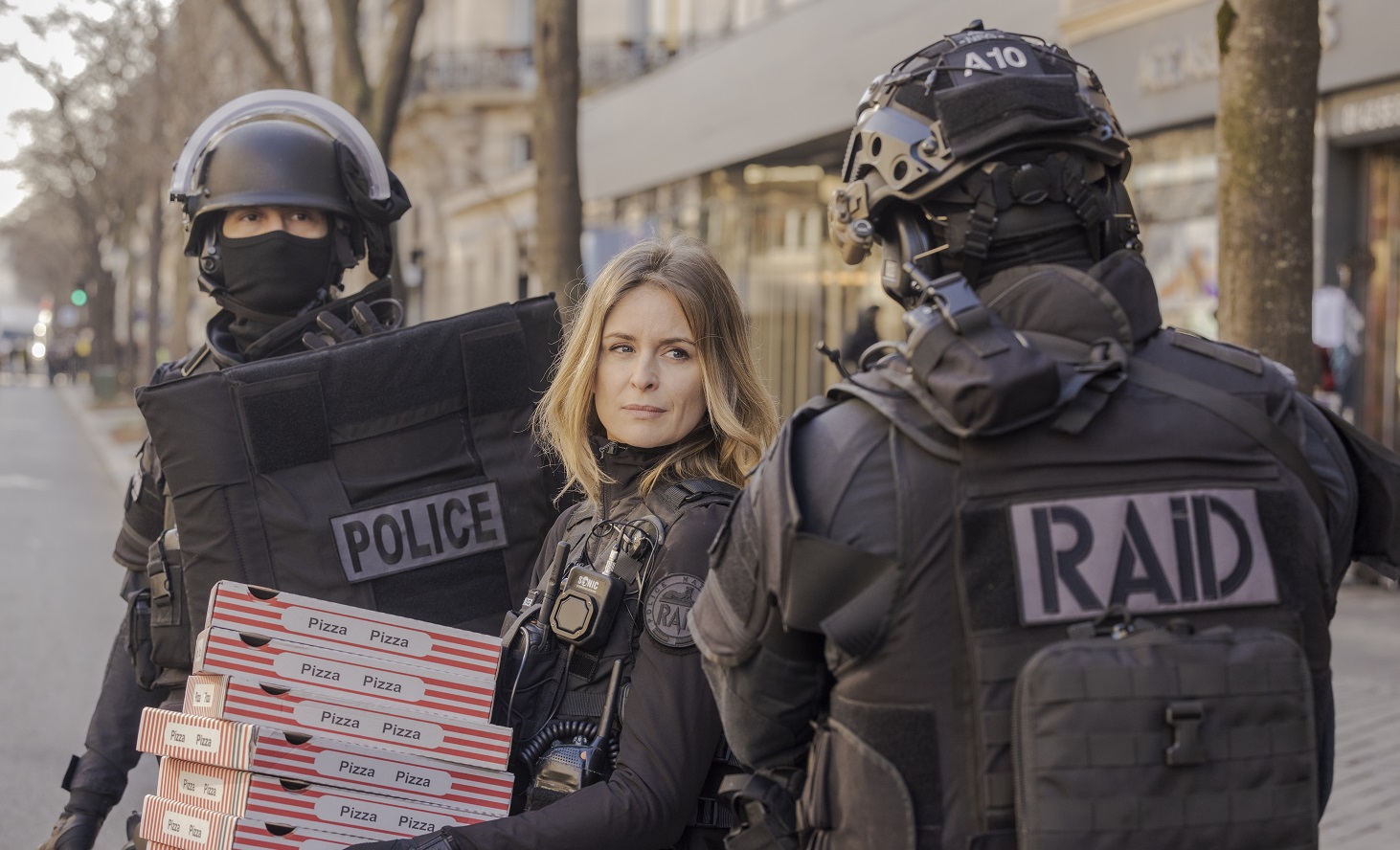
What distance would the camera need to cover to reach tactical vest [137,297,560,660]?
2.78 m

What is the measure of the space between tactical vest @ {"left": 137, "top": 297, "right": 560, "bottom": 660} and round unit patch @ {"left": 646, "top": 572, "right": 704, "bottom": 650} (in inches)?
27.9

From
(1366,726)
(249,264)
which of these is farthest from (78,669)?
(1366,726)

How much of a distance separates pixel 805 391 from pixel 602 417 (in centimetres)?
1858

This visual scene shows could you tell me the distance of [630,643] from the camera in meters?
2.42

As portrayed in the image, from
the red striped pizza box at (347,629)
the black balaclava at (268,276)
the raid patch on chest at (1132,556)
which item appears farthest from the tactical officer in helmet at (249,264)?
the raid patch on chest at (1132,556)

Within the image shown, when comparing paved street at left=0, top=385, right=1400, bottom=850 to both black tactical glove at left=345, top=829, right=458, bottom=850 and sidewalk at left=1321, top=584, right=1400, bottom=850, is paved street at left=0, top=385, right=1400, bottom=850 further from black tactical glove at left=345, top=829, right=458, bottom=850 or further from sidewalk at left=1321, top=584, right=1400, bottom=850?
black tactical glove at left=345, top=829, right=458, bottom=850

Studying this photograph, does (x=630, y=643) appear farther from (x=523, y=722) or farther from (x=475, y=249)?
(x=475, y=249)

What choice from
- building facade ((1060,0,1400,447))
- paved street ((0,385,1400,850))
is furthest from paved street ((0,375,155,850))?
building facade ((1060,0,1400,447))

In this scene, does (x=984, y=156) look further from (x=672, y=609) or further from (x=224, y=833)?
(x=224, y=833)

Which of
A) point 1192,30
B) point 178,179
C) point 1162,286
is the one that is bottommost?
point 178,179

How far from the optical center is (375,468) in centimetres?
297

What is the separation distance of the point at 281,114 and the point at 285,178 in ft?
0.73

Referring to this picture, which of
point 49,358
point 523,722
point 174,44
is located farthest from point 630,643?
point 49,358

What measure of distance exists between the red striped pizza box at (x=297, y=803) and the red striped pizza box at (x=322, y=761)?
14 mm
